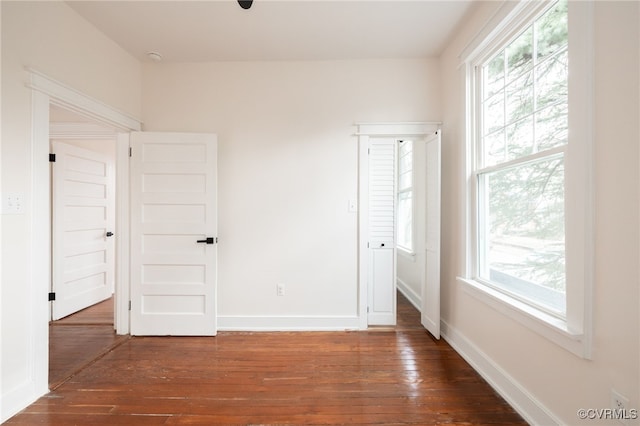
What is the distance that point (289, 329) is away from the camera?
2.85 m

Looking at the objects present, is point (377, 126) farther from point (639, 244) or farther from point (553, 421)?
point (553, 421)

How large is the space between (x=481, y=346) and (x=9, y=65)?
367 cm

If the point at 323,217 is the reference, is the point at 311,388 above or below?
below

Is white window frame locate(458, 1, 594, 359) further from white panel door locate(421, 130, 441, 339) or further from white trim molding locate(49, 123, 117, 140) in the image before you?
white trim molding locate(49, 123, 117, 140)

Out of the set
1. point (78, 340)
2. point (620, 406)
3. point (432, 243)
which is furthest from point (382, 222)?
point (78, 340)

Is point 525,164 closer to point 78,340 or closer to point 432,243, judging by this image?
point 432,243

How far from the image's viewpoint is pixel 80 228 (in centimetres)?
337

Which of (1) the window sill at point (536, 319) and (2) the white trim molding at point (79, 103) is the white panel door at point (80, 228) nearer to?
(2) the white trim molding at point (79, 103)

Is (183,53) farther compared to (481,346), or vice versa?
(183,53)

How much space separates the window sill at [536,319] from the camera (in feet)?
4.29

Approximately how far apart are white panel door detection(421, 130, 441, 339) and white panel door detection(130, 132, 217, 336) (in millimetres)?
2150

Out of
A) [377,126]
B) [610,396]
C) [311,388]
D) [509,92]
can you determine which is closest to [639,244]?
[610,396]

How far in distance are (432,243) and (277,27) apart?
2.41 m

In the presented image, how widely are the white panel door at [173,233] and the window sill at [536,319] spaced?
7.87 feet
